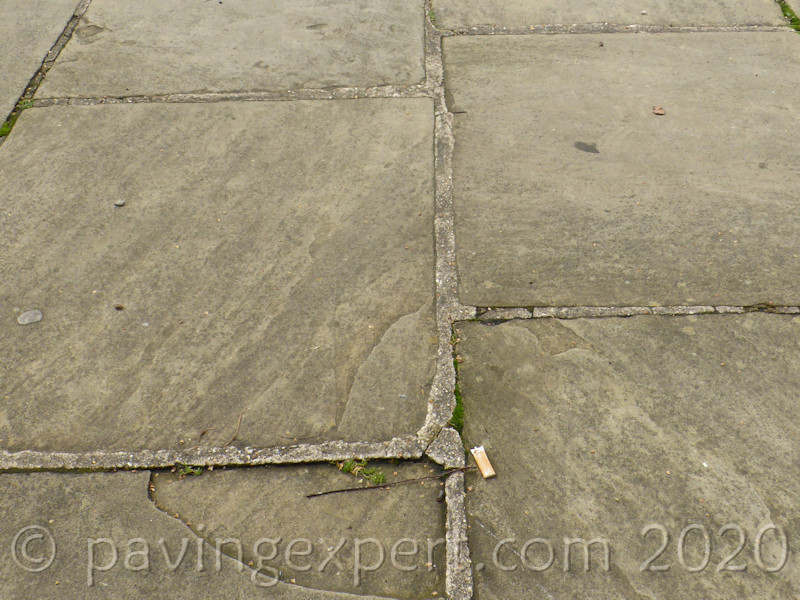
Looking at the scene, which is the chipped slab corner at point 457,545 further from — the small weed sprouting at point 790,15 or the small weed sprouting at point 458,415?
the small weed sprouting at point 790,15

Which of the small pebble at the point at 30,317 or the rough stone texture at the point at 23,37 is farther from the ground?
the rough stone texture at the point at 23,37

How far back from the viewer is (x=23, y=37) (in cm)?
438

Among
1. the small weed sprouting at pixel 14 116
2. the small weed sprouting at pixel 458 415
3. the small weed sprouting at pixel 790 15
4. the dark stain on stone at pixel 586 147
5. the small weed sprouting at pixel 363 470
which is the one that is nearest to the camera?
the small weed sprouting at pixel 363 470

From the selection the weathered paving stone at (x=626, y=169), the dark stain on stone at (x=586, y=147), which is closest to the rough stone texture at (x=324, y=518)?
the weathered paving stone at (x=626, y=169)

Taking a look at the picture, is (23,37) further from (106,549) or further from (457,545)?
(457,545)

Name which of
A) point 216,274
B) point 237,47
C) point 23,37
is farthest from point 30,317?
point 23,37

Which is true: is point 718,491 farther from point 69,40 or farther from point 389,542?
point 69,40

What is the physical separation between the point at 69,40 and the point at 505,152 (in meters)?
2.92

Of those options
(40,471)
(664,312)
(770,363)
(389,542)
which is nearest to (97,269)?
(40,471)

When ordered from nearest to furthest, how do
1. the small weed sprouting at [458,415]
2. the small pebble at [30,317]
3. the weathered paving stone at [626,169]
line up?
the small weed sprouting at [458,415], the small pebble at [30,317], the weathered paving stone at [626,169]

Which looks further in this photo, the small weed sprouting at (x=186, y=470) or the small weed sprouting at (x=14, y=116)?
the small weed sprouting at (x=14, y=116)

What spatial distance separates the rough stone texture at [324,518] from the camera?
2.08 meters

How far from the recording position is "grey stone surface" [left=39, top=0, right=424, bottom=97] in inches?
159

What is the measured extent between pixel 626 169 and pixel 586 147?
253 millimetres
